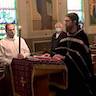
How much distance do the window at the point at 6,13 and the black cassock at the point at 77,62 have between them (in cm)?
230

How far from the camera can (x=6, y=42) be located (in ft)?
17.4

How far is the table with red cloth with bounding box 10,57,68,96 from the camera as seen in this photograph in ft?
12.4

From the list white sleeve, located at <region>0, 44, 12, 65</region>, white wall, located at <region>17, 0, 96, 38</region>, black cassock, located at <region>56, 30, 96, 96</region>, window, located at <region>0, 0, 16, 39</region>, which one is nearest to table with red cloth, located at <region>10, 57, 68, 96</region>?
black cassock, located at <region>56, 30, 96, 96</region>

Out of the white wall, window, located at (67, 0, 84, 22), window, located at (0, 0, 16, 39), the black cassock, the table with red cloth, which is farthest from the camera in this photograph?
window, located at (67, 0, 84, 22)

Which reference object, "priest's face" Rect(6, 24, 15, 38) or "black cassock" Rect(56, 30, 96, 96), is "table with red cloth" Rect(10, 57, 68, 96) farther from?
"priest's face" Rect(6, 24, 15, 38)

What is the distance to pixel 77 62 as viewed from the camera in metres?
4.03

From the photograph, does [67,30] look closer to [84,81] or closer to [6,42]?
[84,81]

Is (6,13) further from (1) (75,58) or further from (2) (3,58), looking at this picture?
(1) (75,58)

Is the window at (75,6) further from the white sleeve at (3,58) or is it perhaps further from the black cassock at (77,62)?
the black cassock at (77,62)

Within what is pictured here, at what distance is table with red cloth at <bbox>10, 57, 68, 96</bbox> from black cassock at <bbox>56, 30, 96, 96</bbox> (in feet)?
0.34

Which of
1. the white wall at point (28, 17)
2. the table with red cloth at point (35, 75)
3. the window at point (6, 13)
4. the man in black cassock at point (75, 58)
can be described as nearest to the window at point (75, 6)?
the white wall at point (28, 17)

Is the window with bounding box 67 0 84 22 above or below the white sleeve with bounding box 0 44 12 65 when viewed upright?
above

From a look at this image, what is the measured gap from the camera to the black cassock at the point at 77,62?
402 cm

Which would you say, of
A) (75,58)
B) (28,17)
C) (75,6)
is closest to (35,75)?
(75,58)
